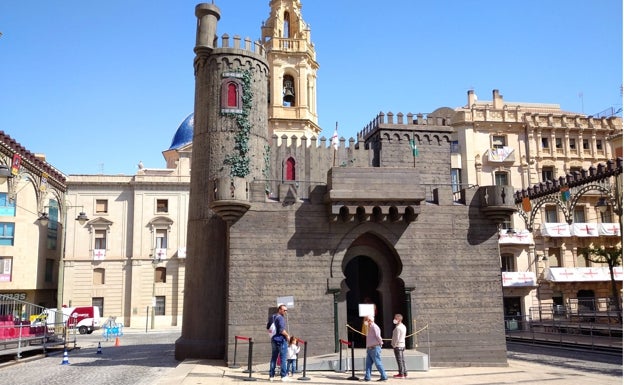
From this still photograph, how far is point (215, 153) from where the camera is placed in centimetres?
2175

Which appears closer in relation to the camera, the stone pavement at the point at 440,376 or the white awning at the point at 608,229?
the stone pavement at the point at 440,376

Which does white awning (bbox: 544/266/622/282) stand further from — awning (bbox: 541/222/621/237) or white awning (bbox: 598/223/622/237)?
white awning (bbox: 598/223/622/237)

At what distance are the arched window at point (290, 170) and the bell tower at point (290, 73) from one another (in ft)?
53.2

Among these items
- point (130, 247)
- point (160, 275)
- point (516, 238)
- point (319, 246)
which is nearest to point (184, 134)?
point (130, 247)

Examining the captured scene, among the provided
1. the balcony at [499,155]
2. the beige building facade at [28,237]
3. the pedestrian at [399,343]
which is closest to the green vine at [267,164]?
the pedestrian at [399,343]

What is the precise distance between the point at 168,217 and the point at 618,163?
113 ft

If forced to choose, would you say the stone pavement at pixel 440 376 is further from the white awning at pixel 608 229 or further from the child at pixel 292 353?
the white awning at pixel 608 229

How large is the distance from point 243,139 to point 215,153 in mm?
1257

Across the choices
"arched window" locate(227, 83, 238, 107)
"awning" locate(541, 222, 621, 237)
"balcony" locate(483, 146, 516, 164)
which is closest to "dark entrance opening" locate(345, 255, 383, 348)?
"arched window" locate(227, 83, 238, 107)

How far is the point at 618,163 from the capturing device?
27516 millimetres

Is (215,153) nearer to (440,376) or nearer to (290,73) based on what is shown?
(440,376)

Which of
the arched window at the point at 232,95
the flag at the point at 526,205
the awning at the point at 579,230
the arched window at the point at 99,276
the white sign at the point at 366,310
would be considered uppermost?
the arched window at the point at 232,95

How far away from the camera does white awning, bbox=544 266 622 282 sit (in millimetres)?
40188

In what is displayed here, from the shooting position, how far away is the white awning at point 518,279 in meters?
39.8
